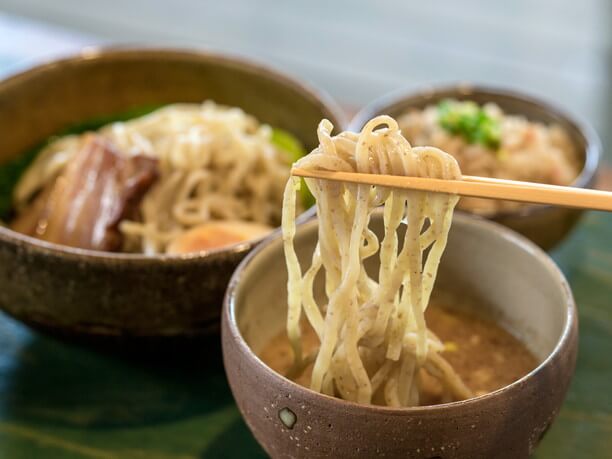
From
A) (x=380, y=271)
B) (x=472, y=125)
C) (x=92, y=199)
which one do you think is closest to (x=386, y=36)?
(x=472, y=125)

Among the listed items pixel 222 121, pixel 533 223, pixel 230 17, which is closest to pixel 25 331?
pixel 222 121

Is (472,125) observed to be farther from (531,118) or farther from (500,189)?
(500,189)

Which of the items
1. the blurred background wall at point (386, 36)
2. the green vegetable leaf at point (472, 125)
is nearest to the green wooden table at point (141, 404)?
the green vegetable leaf at point (472, 125)

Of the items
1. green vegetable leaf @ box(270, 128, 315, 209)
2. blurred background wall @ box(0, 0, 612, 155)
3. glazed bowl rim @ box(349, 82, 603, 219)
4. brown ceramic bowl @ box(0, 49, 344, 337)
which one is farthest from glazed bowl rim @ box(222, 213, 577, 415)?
blurred background wall @ box(0, 0, 612, 155)

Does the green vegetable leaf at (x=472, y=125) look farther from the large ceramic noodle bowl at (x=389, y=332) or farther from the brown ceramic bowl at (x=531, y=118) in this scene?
the large ceramic noodle bowl at (x=389, y=332)

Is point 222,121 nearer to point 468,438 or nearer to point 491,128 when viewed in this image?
point 491,128

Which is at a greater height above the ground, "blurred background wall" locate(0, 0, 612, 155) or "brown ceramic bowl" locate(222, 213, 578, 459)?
"brown ceramic bowl" locate(222, 213, 578, 459)

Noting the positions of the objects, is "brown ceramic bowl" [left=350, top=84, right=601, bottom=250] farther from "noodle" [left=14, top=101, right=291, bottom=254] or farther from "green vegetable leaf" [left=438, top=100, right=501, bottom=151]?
"noodle" [left=14, top=101, right=291, bottom=254]
